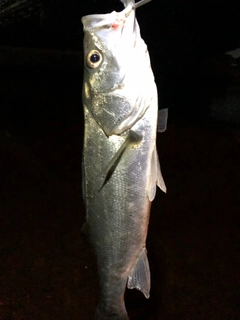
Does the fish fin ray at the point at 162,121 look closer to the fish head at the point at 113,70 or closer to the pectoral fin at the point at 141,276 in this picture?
the fish head at the point at 113,70

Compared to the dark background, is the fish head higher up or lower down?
higher up

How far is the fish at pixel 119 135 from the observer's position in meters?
0.96

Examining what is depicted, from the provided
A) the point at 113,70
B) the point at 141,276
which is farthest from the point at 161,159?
the point at 113,70

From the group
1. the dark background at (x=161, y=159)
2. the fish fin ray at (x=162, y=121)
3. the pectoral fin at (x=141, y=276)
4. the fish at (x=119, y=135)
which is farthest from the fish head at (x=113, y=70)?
the dark background at (x=161, y=159)

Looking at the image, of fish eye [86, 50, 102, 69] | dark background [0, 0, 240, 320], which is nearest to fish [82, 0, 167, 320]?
fish eye [86, 50, 102, 69]

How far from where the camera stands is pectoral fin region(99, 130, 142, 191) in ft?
3.29

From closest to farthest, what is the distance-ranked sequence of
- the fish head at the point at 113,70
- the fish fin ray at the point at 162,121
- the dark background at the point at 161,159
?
the fish head at the point at 113,70 → the fish fin ray at the point at 162,121 → the dark background at the point at 161,159

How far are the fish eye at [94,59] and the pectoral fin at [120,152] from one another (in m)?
0.23

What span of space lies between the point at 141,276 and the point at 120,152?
426mm

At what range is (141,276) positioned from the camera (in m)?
1.12

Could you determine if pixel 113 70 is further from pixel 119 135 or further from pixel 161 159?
pixel 161 159

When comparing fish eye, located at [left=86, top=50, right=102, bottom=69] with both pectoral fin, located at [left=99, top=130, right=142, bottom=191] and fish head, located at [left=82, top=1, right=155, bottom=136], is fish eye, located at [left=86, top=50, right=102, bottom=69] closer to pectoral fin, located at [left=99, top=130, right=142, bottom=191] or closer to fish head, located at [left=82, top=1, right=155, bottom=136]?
fish head, located at [left=82, top=1, right=155, bottom=136]

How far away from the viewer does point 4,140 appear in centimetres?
368

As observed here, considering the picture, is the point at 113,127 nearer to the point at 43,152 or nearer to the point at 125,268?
the point at 125,268
